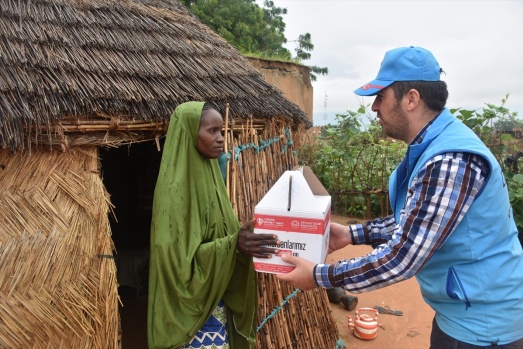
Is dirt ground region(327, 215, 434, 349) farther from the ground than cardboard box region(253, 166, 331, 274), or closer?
closer

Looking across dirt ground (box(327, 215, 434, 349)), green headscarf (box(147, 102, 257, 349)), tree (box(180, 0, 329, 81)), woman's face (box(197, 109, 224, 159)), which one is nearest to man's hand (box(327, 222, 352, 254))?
green headscarf (box(147, 102, 257, 349))

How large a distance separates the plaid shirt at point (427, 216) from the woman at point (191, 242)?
55 centimetres

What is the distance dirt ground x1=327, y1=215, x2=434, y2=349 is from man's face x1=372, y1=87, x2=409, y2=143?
324cm

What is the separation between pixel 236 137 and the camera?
3.51 m

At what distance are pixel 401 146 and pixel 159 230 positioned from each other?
366 inches

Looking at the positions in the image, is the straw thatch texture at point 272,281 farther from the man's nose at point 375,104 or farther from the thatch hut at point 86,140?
the man's nose at point 375,104

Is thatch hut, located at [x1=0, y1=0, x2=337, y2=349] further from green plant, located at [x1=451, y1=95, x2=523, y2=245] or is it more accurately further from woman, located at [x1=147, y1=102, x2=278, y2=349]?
green plant, located at [x1=451, y1=95, x2=523, y2=245]

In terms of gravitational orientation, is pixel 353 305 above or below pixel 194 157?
below

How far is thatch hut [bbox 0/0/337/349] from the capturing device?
2.42 m

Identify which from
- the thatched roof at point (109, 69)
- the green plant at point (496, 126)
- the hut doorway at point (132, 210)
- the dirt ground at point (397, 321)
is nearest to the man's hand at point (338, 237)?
the thatched roof at point (109, 69)

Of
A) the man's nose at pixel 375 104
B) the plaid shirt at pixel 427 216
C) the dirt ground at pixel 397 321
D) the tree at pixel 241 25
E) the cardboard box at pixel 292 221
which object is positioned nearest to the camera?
the plaid shirt at pixel 427 216

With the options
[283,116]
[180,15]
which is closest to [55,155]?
[283,116]

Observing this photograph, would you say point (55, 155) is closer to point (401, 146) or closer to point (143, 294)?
point (143, 294)

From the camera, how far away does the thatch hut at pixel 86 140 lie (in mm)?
2416
